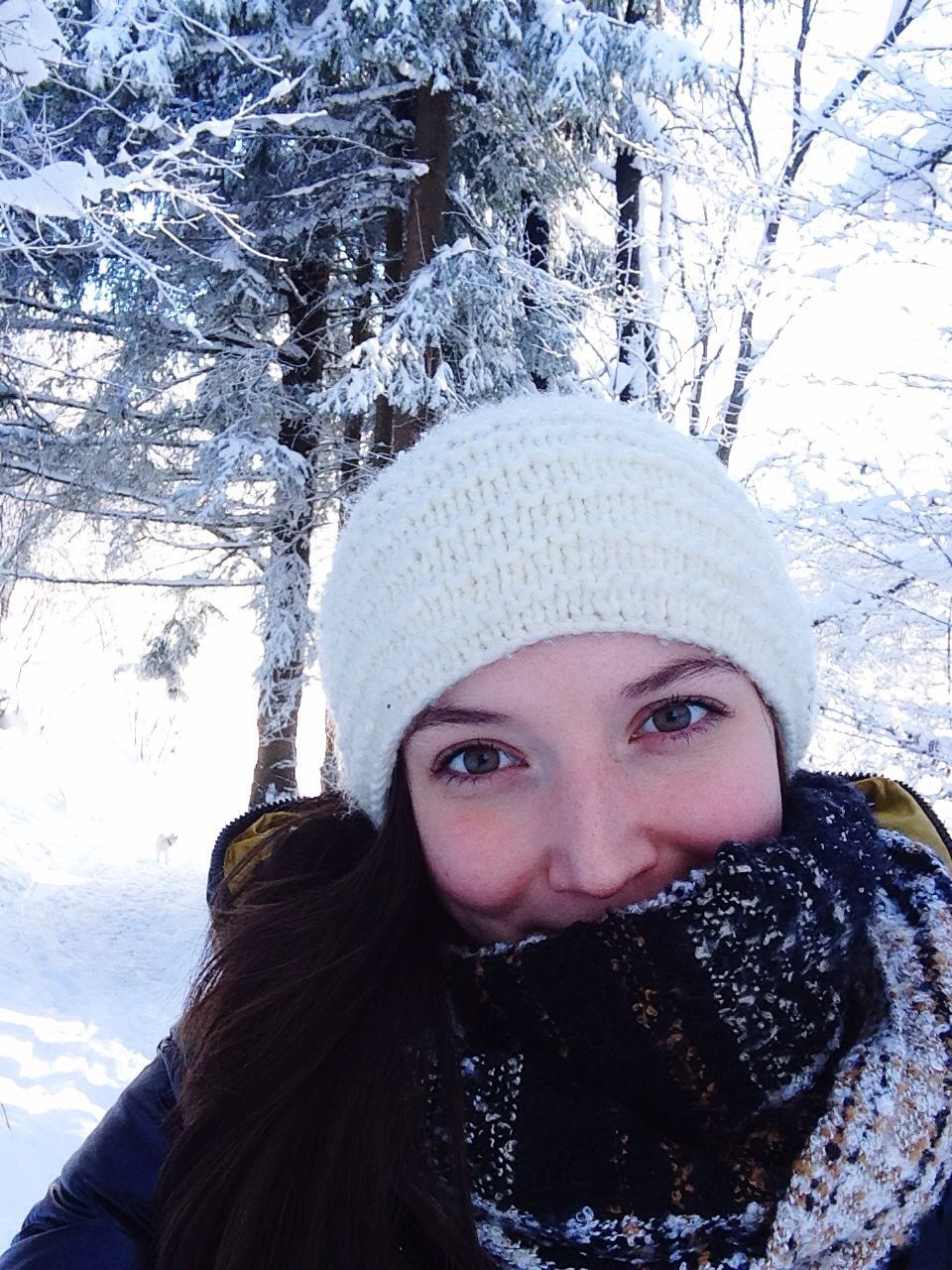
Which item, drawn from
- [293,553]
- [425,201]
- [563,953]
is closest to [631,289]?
[425,201]

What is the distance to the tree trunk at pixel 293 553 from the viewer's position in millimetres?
8055

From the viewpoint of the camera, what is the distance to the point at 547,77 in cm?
638

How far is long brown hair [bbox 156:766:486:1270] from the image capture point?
3.70 ft

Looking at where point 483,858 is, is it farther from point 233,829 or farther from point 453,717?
point 233,829

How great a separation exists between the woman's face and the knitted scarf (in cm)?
8

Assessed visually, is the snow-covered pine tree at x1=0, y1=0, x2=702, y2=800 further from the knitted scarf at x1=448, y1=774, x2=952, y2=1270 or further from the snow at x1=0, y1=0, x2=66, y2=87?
the knitted scarf at x1=448, y1=774, x2=952, y2=1270

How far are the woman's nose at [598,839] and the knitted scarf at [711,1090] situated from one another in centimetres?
6

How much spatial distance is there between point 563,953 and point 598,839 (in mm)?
154

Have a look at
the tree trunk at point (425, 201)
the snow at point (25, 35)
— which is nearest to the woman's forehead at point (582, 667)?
the snow at point (25, 35)

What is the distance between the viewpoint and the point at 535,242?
8.73m

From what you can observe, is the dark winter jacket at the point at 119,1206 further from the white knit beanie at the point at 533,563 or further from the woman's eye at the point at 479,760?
the woman's eye at the point at 479,760

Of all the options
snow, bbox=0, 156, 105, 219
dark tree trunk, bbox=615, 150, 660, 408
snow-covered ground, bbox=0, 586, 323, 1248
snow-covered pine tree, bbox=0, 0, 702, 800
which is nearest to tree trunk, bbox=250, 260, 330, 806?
snow-covered pine tree, bbox=0, 0, 702, 800

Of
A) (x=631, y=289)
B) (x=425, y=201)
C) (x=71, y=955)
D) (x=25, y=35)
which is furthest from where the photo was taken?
(x=631, y=289)

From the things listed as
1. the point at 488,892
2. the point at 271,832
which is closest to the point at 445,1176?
the point at 488,892
